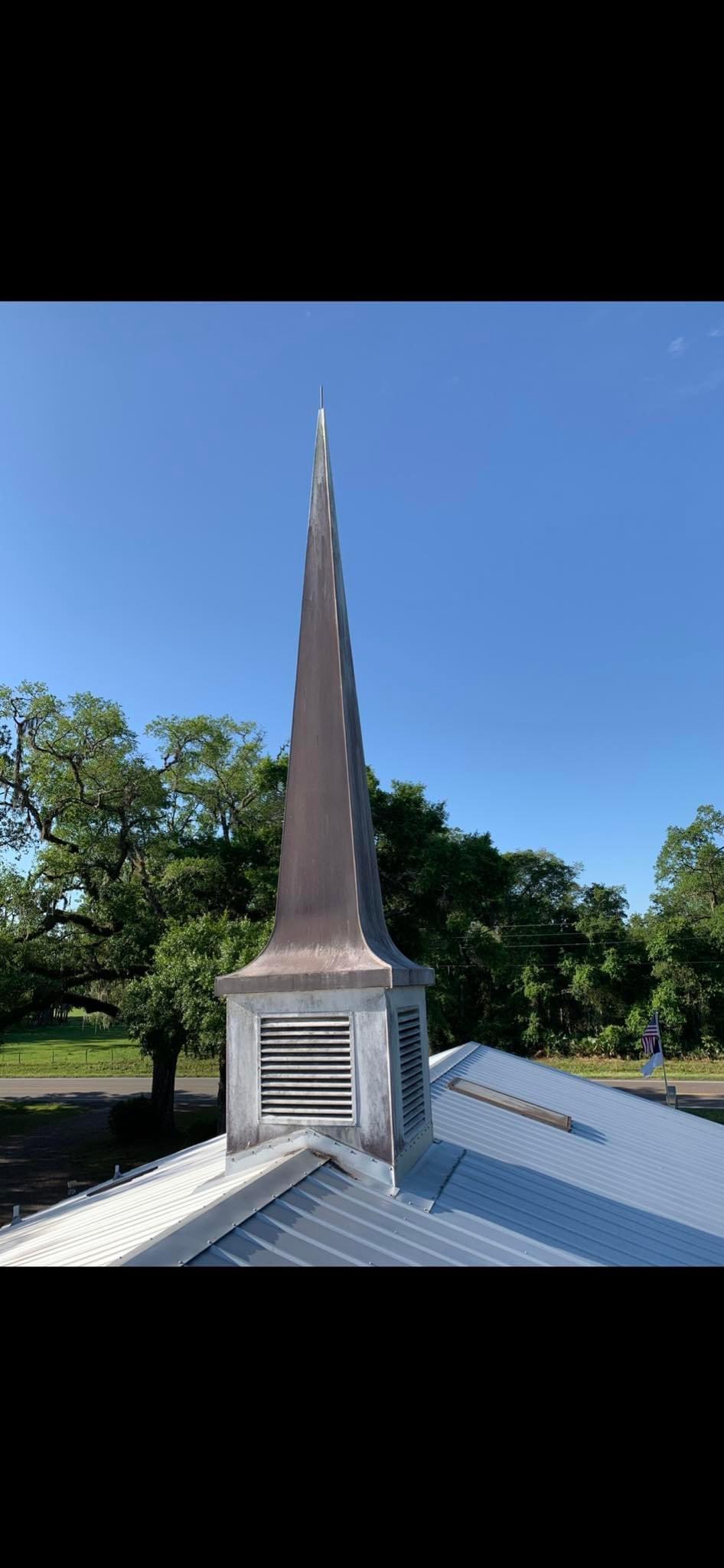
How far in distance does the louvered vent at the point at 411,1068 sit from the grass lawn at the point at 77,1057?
23539 mm

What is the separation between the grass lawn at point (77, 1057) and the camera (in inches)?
1272

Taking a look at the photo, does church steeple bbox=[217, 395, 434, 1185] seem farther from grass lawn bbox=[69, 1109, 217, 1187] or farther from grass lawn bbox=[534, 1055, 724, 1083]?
grass lawn bbox=[534, 1055, 724, 1083]

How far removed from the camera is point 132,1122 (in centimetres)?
1762

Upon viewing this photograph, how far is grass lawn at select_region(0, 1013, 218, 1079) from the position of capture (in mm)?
32312

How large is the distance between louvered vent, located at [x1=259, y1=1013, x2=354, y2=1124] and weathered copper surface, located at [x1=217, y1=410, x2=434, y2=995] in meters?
0.26

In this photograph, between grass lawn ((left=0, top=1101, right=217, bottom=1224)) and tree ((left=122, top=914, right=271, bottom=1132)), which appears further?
grass lawn ((left=0, top=1101, right=217, bottom=1224))

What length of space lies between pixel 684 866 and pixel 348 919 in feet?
127

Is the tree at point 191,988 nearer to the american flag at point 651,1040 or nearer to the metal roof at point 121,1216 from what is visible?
the metal roof at point 121,1216

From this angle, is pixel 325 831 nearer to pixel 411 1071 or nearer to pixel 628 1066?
pixel 411 1071

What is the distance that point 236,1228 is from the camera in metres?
3.28

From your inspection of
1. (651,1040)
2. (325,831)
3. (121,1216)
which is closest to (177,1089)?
(651,1040)

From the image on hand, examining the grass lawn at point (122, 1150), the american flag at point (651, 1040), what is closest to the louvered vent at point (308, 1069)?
the grass lawn at point (122, 1150)

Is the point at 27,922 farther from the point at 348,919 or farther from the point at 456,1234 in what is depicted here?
the point at 456,1234

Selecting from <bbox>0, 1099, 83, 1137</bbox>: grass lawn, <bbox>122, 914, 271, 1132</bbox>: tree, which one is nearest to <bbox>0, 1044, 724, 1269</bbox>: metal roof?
<bbox>122, 914, 271, 1132</bbox>: tree
